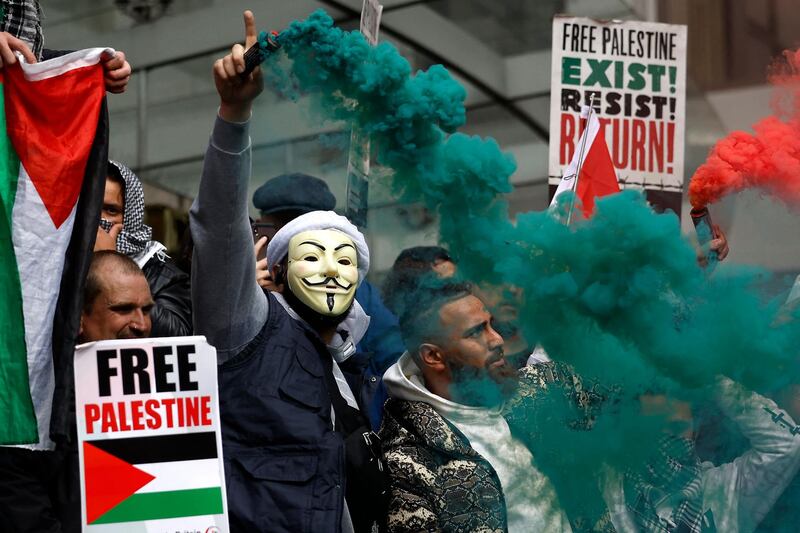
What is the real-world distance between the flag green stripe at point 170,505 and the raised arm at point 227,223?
0.40 metres

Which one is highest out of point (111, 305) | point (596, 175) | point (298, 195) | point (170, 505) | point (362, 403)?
point (596, 175)

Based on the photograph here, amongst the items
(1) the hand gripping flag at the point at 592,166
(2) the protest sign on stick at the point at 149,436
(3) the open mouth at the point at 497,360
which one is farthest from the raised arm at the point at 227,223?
(1) the hand gripping flag at the point at 592,166

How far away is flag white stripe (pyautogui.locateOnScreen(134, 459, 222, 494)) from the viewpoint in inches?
→ 131

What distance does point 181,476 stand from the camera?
3324mm

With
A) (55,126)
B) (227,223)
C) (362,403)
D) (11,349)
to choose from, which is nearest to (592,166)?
(362,403)

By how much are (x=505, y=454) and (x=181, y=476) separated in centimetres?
96

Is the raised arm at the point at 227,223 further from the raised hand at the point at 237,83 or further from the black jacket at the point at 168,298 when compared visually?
the black jacket at the point at 168,298

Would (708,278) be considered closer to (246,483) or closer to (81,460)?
(246,483)

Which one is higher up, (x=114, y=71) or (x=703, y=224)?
(x=114, y=71)

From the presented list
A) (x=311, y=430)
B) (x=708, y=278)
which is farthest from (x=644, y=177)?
(x=311, y=430)

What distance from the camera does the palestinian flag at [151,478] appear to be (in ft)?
10.7

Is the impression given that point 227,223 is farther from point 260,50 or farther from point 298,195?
point 298,195

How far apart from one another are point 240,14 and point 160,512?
4.57 meters

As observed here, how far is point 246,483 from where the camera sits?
3.43 metres
